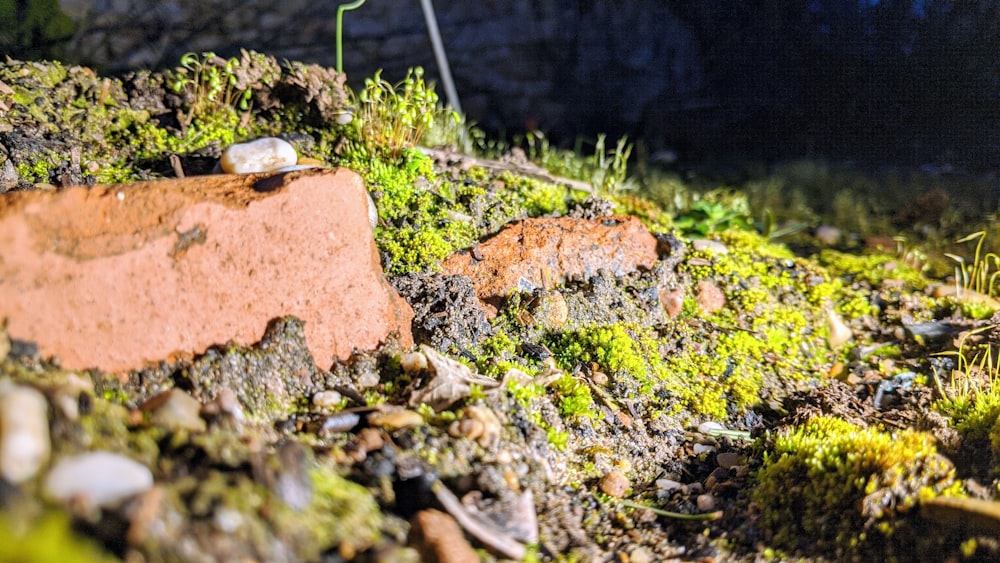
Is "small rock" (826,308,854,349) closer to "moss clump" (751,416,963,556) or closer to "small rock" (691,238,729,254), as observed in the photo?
"small rock" (691,238,729,254)

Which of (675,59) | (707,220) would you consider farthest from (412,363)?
(675,59)

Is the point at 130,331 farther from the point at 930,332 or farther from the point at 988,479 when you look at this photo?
the point at 930,332

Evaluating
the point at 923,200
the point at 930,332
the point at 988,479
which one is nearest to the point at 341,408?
the point at 988,479

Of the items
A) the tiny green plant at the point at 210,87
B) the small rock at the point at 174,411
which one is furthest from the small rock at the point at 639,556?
the tiny green plant at the point at 210,87

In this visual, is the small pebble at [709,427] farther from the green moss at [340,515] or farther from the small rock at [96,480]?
A: the small rock at [96,480]

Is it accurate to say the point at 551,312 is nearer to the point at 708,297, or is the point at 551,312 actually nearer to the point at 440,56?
the point at 708,297

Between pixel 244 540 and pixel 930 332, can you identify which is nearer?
pixel 244 540

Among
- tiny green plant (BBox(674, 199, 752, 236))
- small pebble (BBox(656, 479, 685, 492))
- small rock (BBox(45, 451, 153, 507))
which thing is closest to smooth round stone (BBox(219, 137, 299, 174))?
small rock (BBox(45, 451, 153, 507))
